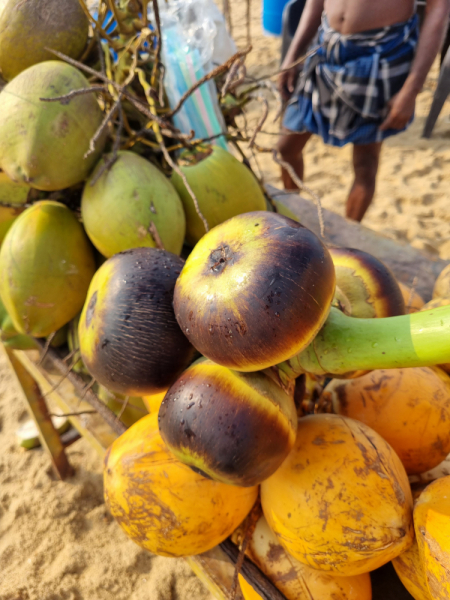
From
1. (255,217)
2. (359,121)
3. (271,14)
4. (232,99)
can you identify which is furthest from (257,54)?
(255,217)

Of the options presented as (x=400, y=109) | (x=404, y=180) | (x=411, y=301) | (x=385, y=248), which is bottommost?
(x=404, y=180)

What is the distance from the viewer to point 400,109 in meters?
2.32

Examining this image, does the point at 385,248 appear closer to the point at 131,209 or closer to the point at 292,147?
the point at 131,209

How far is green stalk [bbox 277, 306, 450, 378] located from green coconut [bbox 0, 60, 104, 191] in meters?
0.79

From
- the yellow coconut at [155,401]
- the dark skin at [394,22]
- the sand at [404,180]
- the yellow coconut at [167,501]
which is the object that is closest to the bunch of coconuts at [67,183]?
the yellow coconut at [155,401]

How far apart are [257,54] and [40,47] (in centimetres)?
572

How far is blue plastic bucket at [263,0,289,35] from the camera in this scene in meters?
5.55

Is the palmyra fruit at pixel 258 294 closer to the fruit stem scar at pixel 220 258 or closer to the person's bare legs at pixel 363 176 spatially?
the fruit stem scar at pixel 220 258

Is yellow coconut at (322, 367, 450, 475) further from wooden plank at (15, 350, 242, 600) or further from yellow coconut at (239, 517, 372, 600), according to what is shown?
wooden plank at (15, 350, 242, 600)

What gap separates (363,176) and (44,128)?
2320 millimetres

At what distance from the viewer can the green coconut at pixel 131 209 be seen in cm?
106

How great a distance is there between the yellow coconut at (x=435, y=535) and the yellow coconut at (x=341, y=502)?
0.12ft

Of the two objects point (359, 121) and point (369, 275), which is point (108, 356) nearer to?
point (369, 275)

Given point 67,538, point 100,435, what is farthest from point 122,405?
point 67,538
